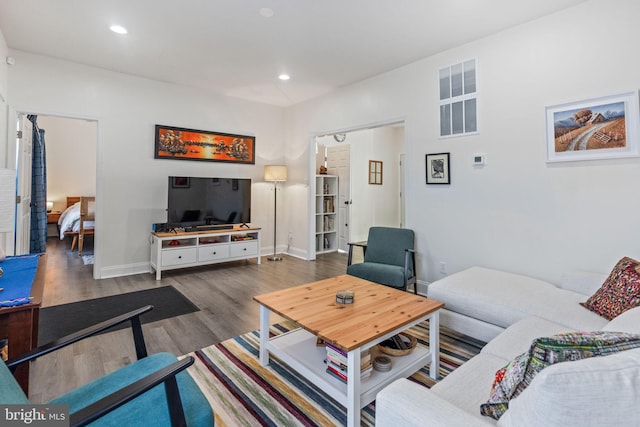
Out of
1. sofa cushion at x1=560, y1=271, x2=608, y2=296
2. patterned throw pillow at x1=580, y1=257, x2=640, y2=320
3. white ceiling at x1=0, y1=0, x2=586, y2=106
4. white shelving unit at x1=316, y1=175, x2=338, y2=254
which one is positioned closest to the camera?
patterned throw pillow at x1=580, y1=257, x2=640, y2=320

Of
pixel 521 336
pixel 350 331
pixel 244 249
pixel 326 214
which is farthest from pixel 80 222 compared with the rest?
pixel 521 336

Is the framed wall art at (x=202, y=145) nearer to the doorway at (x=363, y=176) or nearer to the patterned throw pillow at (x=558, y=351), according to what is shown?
the doorway at (x=363, y=176)

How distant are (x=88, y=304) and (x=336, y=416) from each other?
3.00m

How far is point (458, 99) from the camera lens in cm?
345

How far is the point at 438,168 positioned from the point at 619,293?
6.65ft

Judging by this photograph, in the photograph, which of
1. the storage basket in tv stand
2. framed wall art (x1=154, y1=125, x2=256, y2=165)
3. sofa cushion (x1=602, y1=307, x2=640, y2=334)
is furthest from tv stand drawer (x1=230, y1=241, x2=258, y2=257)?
sofa cushion (x1=602, y1=307, x2=640, y2=334)

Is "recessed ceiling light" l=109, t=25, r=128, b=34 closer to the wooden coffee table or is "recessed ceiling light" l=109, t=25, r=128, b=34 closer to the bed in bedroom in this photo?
the wooden coffee table

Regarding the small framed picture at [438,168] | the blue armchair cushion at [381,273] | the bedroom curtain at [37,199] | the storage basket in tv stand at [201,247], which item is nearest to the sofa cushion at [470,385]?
the blue armchair cushion at [381,273]

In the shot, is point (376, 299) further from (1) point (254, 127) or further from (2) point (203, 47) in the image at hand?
(1) point (254, 127)

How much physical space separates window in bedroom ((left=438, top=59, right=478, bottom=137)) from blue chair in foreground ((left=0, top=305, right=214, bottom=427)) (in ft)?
11.1

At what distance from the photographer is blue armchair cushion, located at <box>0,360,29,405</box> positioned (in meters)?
0.87

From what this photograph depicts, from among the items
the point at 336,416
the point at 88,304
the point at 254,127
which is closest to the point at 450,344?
the point at 336,416

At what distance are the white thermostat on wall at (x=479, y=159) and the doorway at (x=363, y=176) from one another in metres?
3.05

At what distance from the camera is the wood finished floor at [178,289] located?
2131 millimetres
